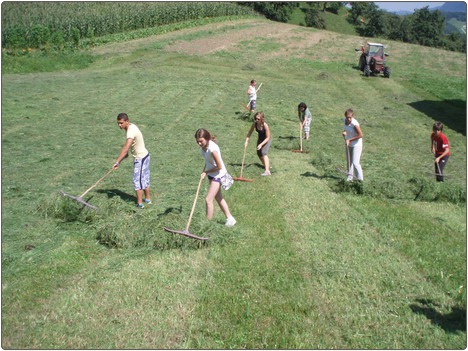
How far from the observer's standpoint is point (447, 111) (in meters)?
23.7

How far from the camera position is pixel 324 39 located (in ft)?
150

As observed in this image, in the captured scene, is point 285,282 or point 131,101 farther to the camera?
point 131,101

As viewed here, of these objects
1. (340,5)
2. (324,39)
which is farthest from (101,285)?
(340,5)

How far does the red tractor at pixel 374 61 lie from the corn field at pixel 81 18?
24063 mm

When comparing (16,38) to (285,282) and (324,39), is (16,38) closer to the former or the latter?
(324,39)

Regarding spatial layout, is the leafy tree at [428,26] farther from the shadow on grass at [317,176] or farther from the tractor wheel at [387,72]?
the shadow on grass at [317,176]

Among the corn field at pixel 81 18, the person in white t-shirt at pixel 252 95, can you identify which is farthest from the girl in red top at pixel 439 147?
the corn field at pixel 81 18

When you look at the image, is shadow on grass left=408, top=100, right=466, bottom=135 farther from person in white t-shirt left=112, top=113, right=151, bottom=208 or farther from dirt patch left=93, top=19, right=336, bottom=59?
person in white t-shirt left=112, top=113, right=151, bottom=208

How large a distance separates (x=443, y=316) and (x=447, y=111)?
817 inches

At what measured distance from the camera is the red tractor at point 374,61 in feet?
108

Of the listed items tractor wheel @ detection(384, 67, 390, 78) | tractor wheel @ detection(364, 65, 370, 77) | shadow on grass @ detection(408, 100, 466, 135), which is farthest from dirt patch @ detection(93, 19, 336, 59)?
shadow on grass @ detection(408, 100, 466, 135)

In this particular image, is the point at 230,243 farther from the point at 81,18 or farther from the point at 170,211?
the point at 81,18

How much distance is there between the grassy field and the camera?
5.59 m

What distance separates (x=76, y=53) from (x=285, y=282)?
32878 mm
